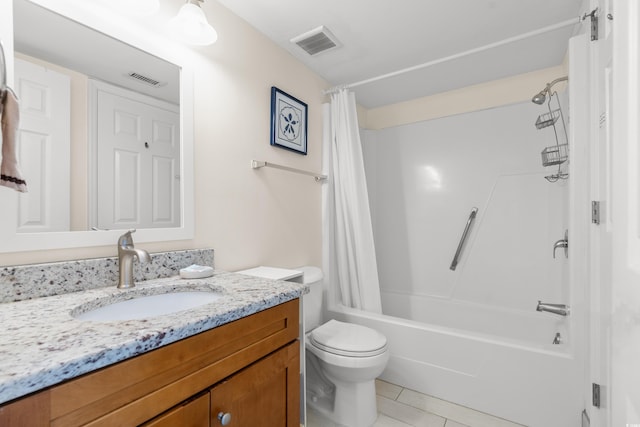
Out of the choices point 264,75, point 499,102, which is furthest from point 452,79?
point 264,75

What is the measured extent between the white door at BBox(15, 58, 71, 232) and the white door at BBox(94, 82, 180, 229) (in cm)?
10

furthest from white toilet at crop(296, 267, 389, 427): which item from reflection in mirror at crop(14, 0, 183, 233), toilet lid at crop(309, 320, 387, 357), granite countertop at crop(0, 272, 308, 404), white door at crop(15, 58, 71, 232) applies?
white door at crop(15, 58, 71, 232)

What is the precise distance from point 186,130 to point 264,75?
716mm

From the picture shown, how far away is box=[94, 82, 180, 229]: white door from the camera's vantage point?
1.10 metres

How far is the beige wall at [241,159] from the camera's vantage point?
1.47 meters

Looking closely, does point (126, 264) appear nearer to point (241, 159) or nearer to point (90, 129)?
point (90, 129)

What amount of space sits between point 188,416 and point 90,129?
40.1 inches

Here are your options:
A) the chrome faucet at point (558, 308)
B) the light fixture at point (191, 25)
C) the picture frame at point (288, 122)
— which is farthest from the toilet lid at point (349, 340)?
the light fixture at point (191, 25)

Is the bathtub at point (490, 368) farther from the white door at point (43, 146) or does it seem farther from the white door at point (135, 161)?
the white door at point (43, 146)

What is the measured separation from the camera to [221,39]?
156cm

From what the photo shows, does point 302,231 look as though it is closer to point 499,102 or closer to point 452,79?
point 452,79

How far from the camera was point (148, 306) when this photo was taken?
105 cm

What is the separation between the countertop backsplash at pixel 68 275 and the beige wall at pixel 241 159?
0.07 m

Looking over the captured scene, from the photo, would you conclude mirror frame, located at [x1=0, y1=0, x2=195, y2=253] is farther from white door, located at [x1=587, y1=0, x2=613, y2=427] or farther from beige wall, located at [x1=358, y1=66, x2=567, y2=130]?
beige wall, located at [x1=358, y1=66, x2=567, y2=130]
